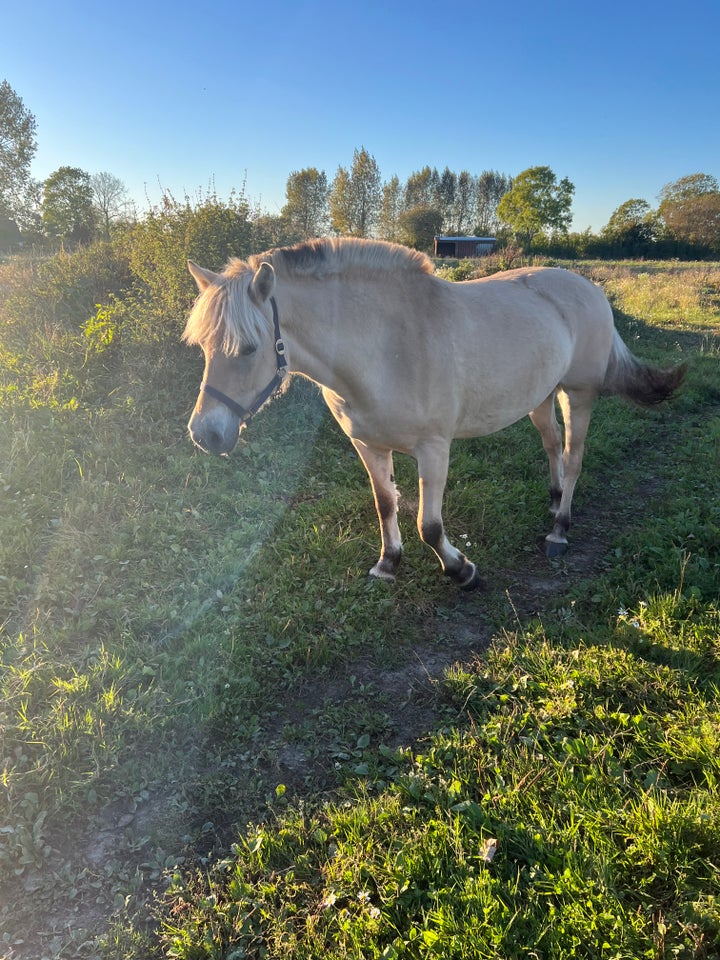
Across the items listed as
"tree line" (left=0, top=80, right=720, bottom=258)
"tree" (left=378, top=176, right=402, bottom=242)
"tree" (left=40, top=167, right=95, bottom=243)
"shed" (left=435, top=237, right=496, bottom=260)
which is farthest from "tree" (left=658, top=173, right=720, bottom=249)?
"tree" (left=40, top=167, right=95, bottom=243)

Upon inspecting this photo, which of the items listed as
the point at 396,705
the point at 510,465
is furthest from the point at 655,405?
the point at 396,705

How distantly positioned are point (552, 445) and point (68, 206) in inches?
1037

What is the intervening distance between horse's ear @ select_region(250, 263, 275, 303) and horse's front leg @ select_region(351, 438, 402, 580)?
4.73 ft

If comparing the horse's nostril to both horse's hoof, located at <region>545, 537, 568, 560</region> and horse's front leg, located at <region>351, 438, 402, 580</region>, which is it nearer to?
horse's front leg, located at <region>351, 438, 402, 580</region>

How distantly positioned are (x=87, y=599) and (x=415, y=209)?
166 ft

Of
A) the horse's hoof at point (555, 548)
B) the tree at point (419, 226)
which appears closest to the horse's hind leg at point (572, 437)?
the horse's hoof at point (555, 548)

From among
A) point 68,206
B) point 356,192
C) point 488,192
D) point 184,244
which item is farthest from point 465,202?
point 184,244

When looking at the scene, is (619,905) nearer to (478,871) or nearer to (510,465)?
(478,871)

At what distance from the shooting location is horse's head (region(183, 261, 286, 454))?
2.65m

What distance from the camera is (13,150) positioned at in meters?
28.5

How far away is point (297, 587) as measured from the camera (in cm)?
375

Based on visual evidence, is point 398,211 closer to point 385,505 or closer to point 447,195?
point 447,195

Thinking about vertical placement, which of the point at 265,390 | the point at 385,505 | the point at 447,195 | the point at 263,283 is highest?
the point at 447,195

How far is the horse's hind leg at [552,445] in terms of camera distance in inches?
196
